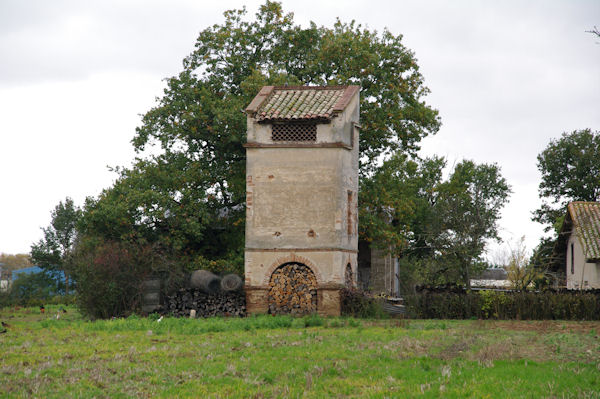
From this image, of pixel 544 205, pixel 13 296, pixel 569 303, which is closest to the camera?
pixel 569 303

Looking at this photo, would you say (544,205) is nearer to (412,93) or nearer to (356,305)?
(412,93)

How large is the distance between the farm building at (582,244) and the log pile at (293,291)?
51.8 feet

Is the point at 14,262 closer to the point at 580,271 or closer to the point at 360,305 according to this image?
the point at 580,271

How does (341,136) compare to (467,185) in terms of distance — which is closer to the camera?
(341,136)

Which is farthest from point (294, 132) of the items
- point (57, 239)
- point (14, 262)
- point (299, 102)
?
point (14, 262)

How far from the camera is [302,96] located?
29672 millimetres

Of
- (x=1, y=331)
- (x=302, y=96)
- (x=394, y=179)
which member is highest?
(x=302, y=96)

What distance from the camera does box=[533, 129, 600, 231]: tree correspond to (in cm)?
5584

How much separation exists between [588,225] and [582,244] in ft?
6.55

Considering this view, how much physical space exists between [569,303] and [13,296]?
32.1 metres

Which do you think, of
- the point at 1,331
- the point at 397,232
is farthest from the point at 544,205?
the point at 1,331

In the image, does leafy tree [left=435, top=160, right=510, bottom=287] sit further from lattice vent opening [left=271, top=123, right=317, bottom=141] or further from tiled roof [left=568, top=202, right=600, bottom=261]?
lattice vent opening [left=271, top=123, right=317, bottom=141]

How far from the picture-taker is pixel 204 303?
1132 inches

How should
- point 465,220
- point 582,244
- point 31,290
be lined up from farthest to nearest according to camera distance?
point 465,220
point 31,290
point 582,244
